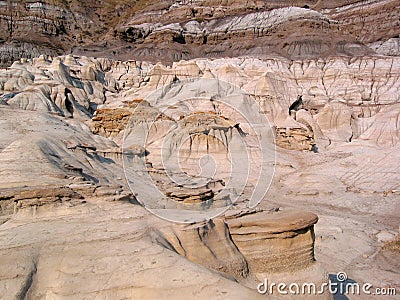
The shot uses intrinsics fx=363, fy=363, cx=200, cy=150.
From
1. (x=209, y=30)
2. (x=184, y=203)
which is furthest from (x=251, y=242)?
(x=209, y=30)

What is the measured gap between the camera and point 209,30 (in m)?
65.9

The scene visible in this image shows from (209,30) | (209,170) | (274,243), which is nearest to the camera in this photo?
(274,243)

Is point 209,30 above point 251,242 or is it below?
above

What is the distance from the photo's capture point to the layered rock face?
52969 millimetres

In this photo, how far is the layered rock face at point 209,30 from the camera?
174 ft

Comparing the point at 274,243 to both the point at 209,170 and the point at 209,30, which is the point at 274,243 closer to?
the point at 209,170

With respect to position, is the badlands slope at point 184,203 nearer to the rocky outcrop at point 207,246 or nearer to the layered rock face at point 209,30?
the rocky outcrop at point 207,246

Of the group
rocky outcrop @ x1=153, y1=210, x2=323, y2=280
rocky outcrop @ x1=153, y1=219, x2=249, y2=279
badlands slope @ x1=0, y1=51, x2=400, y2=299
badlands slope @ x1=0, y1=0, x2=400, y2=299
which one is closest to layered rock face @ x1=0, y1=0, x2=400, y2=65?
badlands slope @ x1=0, y1=0, x2=400, y2=299

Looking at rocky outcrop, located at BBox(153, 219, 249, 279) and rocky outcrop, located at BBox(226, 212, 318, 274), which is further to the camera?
rocky outcrop, located at BBox(226, 212, 318, 274)

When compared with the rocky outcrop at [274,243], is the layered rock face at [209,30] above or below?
above

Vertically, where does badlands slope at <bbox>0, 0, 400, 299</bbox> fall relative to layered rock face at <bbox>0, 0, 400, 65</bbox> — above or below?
below

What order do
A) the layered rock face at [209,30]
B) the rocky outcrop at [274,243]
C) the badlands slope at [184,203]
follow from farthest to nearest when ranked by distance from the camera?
1. the layered rock face at [209,30]
2. the rocky outcrop at [274,243]
3. the badlands slope at [184,203]

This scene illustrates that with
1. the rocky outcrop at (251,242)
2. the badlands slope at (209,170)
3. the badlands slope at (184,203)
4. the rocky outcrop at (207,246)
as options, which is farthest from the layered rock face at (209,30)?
the rocky outcrop at (207,246)

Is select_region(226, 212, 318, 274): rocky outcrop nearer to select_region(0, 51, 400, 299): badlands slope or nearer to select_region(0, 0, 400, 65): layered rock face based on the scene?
select_region(0, 51, 400, 299): badlands slope
